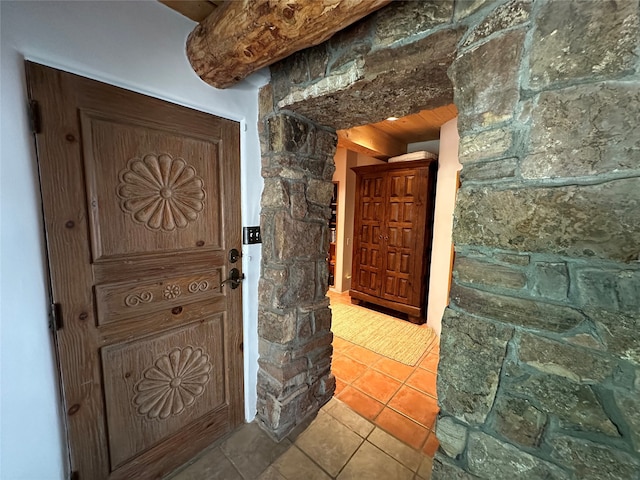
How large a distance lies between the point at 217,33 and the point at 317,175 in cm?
83

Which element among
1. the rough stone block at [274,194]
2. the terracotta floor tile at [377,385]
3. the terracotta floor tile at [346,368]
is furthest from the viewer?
the terracotta floor tile at [346,368]

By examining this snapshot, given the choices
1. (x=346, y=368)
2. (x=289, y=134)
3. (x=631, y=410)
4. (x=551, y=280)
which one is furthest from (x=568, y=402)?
(x=346, y=368)

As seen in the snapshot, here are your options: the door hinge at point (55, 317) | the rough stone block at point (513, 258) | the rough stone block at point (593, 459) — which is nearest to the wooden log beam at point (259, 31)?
the rough stone block at point (513, 258)

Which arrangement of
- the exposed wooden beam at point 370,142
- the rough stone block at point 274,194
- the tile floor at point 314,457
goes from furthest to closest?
the exposed wooden beam at point 370,142
the rough stone block at point 274,194
the tile floor at point 314,457

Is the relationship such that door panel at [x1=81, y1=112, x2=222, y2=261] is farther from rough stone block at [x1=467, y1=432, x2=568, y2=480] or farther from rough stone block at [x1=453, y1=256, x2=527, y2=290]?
rough stone block at [x1=467, y1=432, x2=568, y2=480]

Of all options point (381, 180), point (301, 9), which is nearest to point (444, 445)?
point (301, 9)

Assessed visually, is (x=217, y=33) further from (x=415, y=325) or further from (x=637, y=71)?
(x=415, y=325)

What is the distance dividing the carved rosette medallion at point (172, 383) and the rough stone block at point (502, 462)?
4.34 ft

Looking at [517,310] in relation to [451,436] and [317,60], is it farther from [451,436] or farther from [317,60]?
[317,60]

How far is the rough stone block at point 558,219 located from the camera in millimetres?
594

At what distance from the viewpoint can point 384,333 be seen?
9.41 ft

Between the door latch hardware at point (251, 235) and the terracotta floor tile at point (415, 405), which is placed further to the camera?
the terracotta floor tile at point (415, 405)

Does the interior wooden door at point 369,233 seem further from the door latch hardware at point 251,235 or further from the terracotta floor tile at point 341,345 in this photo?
the door latch hardware at point 251,235

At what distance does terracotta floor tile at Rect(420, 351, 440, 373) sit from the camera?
2271mm
